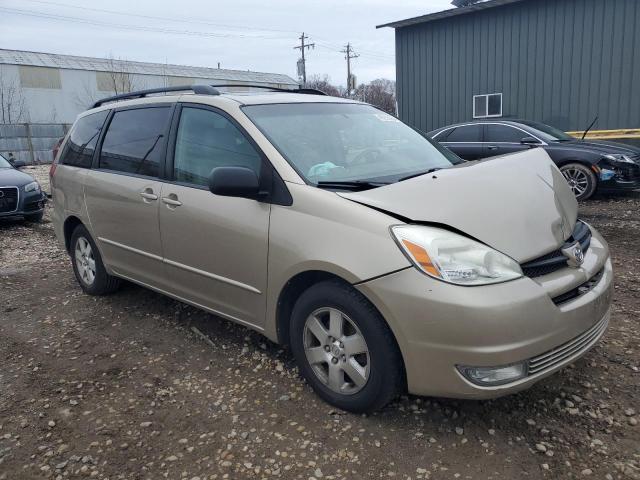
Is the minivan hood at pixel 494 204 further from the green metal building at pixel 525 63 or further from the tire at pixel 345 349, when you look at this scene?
the green metal building at pixel 525 63

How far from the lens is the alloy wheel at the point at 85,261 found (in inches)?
190

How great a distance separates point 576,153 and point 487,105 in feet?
20.1

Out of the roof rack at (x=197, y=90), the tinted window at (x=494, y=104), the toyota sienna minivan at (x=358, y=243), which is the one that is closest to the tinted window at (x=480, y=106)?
the tinted window at (x=494, y=104)

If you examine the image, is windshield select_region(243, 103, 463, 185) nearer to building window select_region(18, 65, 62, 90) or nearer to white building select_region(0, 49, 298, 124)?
white building select_region(0, 49, 298, 124)

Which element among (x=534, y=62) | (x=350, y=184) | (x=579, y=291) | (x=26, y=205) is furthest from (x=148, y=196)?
→ (x=534, y=62)

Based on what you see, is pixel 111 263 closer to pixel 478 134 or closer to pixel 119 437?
pixel 119 437

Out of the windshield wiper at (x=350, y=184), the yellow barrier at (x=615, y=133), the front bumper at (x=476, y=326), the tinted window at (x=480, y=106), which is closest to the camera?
the front bumper at (x=476, y=326)

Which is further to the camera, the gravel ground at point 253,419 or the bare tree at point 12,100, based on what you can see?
the bare tree at point 12,100

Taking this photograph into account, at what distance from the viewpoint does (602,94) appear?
12906mm

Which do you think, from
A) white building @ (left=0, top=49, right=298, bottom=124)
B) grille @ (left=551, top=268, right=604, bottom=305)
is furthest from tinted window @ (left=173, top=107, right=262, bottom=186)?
white building @ (left=0, top=49, right=298, bottom=124)

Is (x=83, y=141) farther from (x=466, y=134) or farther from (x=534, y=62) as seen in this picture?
(x=534, y=62)

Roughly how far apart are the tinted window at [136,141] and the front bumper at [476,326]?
85.9 inches

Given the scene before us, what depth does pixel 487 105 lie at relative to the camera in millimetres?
14586

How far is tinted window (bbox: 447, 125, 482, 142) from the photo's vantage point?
1022 cm
